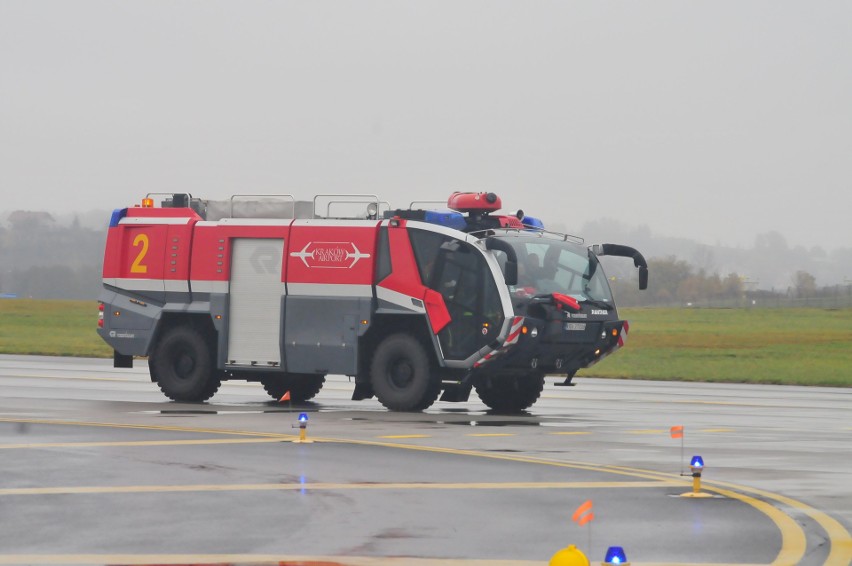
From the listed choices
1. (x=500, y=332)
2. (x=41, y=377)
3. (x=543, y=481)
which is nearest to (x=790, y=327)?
(x=41, y=377)

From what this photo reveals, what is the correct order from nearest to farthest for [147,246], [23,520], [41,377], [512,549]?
[512,549]
[23,520]
[147,246]
[41,377]

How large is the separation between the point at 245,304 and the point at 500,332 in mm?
4637

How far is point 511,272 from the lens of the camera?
2266cm

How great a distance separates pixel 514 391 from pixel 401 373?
246 cm

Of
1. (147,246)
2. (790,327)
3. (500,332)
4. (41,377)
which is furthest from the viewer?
(790,327)

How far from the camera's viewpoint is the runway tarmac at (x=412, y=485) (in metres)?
10.4

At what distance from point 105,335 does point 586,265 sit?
Result: 825 centimetres

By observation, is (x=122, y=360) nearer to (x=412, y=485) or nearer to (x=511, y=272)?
(x=511, y=272)

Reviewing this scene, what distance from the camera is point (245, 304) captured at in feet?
82.9

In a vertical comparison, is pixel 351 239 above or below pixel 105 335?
above

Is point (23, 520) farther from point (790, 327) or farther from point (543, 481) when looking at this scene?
point (790, 327)

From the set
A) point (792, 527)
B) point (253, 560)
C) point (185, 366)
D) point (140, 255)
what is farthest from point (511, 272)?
point (253, 560)

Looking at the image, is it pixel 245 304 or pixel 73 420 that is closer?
pixel 73 420

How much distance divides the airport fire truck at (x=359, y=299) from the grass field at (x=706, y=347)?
13184 millimetres
